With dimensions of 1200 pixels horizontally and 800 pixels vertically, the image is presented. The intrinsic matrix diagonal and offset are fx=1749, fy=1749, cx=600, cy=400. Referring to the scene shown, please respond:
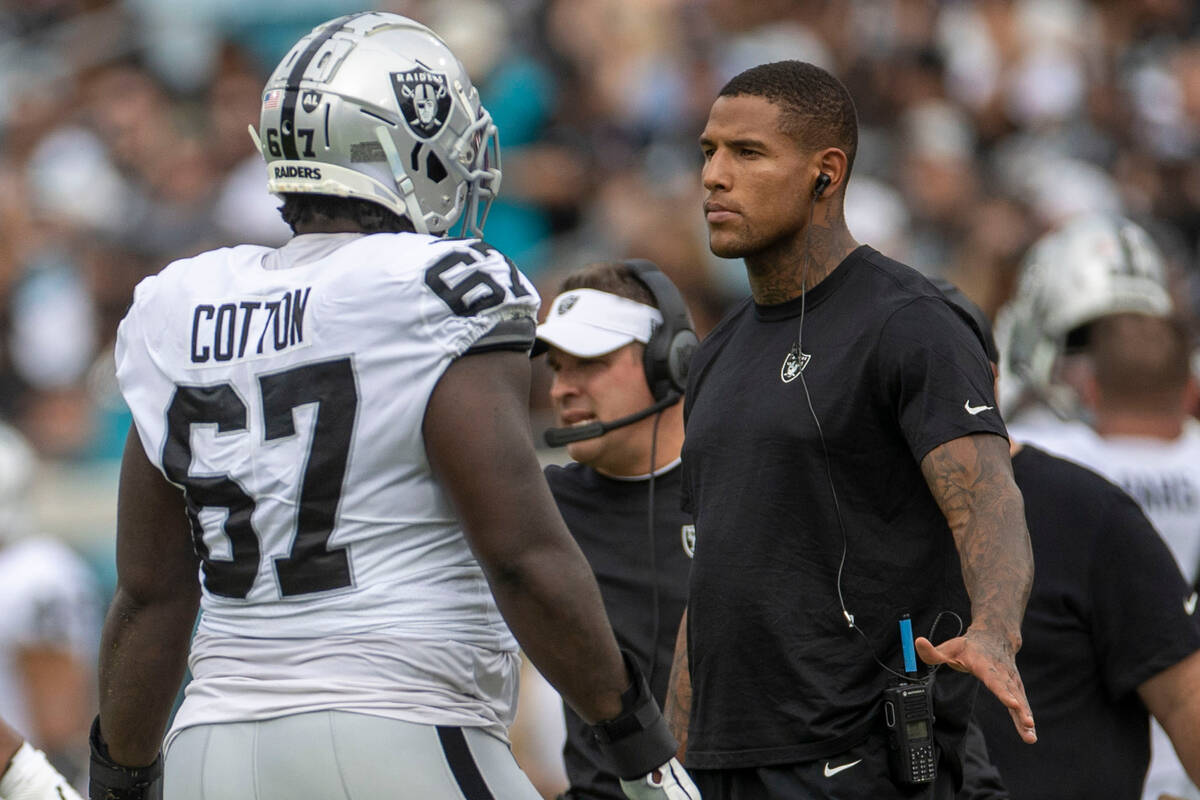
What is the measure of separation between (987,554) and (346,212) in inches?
50.2

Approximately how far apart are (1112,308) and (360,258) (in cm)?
313

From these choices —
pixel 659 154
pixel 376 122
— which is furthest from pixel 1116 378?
pixel 659 154

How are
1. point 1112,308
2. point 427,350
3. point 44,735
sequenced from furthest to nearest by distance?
point 44,735 → point 1112,308 → point 427,350

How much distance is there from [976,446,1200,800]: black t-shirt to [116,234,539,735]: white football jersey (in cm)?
158

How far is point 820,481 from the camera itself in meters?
3.26

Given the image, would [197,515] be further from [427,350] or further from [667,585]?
[667,585]

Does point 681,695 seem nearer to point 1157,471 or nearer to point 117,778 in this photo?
point 117,778

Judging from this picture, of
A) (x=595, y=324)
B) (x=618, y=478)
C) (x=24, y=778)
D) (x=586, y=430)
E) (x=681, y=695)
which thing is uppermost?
(x=595, y=324)

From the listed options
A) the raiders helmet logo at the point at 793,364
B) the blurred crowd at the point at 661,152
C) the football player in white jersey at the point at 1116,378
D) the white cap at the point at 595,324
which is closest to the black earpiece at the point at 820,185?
the raiders helmet logo at the point at 793,364

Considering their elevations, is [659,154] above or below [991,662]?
above

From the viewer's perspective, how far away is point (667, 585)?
14.1 ft

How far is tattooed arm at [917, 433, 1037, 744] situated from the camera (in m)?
2.73

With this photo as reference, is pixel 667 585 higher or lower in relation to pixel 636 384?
lower

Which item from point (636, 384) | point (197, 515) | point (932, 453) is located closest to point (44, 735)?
point (636, 384)
